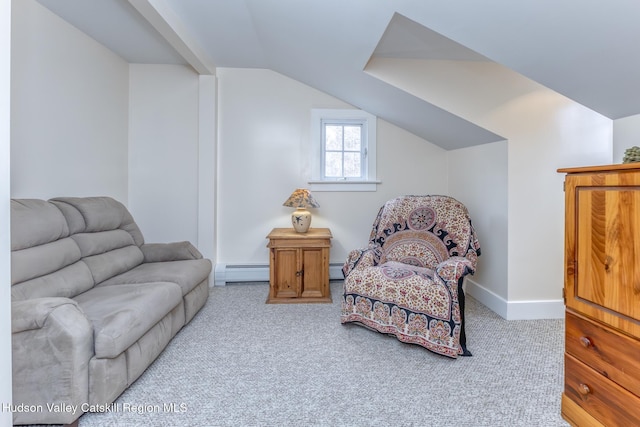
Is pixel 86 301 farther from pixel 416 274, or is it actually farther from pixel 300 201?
pixel 416 274

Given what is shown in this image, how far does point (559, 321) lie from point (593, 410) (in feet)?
4.84

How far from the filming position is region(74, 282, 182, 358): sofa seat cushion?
1.44m

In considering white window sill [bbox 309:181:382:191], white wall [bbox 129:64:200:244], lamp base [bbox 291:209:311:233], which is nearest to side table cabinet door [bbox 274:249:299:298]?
lamp base [bbox 291:209:311:233]

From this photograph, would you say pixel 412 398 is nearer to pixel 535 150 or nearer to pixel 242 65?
pixel 535 150

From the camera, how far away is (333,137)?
356 cm

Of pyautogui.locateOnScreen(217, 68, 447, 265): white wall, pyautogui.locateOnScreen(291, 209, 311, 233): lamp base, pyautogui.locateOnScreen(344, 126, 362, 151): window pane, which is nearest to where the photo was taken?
pyautogui.locateOnScreen(291, 209, 311, 233): lamp base

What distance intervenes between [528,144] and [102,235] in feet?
11.1

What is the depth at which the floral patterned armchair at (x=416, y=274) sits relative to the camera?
6.49ft

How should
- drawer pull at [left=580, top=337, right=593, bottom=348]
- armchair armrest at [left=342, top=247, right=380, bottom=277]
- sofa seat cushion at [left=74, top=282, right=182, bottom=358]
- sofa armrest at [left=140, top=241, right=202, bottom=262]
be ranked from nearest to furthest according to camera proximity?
drawer pull at [left=580, top=337, right=593, bottom=348] → sofa seat cushion at [left=74, top=282, right=182, bottom=358] → armchair armrest at [left=342, top=247, right=380, bottom=277] → sofa armrest at [left=140, top=241, right=202, bottom=262]

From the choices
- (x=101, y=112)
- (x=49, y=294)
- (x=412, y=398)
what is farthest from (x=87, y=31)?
(x=412, y=398)

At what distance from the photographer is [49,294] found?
1725 millimetres

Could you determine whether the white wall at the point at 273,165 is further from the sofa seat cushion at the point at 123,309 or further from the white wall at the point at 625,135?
the white wall at the point at 625,135

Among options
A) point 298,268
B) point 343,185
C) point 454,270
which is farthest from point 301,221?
point 454,270

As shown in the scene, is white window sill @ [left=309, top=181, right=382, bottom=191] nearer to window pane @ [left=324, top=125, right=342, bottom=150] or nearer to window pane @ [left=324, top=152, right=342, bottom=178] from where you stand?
window pane @ [left=324, top=152, right=342, bottom=178]
